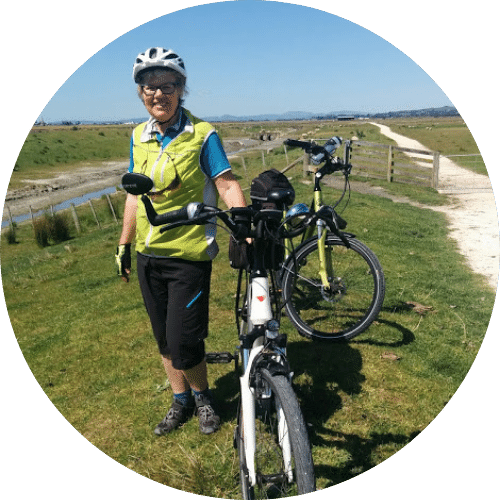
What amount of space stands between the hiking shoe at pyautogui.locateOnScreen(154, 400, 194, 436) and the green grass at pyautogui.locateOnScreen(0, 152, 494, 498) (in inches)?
2.4

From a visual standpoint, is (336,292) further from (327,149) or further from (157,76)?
(157,76)

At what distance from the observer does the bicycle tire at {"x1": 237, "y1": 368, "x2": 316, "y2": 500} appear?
1860mm

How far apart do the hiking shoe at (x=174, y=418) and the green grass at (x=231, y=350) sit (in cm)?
6

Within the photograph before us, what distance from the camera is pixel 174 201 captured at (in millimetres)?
2574

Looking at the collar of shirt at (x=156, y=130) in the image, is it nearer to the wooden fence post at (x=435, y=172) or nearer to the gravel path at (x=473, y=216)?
the gravel path at (x=473, y=216)

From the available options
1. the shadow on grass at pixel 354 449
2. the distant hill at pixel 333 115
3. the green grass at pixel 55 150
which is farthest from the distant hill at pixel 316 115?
the shadow on grass at pixel 354 449

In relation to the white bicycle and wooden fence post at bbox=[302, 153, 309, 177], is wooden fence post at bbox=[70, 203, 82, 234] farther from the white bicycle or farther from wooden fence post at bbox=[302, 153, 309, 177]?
wooden fence post at bbox=[302, 153, 309, 177]

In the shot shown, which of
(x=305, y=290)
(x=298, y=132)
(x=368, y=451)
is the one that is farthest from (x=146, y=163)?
(x=368, y=451)

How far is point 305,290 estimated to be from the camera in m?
3.79

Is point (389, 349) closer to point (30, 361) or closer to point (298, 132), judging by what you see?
point (298, 132)

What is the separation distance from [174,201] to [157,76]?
64 cm

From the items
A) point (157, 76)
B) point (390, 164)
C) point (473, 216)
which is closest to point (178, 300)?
point (157, 76)

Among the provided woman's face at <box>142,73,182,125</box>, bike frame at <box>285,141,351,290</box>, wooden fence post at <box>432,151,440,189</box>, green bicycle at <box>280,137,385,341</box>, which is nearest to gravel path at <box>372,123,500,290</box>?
wooden fence post at <box>432,151,440,189</box>

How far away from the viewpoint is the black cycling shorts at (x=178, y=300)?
2.71 meters
